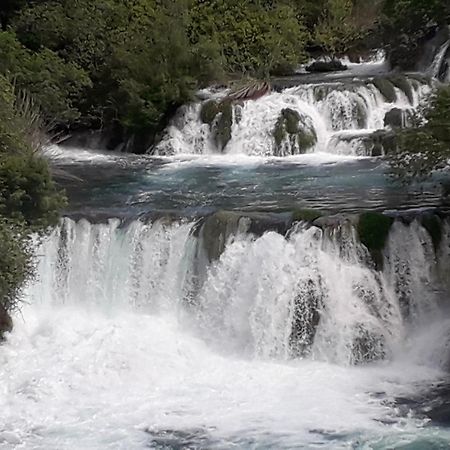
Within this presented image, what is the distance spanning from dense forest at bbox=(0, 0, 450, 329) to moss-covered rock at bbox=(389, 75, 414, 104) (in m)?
3.06

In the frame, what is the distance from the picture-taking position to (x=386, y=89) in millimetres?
22266

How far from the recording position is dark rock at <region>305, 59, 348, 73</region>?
93.3ft

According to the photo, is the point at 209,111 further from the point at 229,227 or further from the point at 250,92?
the point at 229,227

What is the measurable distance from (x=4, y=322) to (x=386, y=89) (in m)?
11.7

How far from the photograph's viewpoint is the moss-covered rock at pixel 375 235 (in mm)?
13641

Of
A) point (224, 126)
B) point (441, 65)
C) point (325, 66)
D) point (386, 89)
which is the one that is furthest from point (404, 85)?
point (325, 66)

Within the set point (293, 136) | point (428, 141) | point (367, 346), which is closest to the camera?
point (428, 141)

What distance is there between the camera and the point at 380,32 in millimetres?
26312

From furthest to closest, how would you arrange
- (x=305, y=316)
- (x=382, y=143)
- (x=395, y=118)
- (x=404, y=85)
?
(x=404, y=85), (x=395, y=118), (x=382, y=143), (x=305, y=316)

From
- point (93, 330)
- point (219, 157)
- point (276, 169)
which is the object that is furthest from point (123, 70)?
point (93, 330)

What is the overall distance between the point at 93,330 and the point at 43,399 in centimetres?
188

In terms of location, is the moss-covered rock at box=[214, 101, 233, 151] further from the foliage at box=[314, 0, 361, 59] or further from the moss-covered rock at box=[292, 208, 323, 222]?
the foliage at box=[314, 0, 361, 59]

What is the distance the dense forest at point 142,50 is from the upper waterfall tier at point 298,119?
926mm

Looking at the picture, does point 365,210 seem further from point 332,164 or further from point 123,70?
point 123,70
